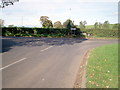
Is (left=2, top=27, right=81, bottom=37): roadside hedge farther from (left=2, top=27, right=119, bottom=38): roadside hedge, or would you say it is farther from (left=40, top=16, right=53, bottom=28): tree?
(left=40, top=16, right=53, bottom=28): tree

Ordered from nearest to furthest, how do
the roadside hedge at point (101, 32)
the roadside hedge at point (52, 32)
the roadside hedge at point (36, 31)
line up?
the roadside hedge at point (101, 32) → the roadside hedge at point (52, 32) → the roadside hedge at point (36, 31)

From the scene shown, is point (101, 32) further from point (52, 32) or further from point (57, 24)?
point (57, 24)

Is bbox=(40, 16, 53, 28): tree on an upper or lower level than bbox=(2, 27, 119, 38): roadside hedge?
upper

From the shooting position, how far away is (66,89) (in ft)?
19.5

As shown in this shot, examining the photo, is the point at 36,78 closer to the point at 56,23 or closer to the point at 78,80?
the point at 78,80

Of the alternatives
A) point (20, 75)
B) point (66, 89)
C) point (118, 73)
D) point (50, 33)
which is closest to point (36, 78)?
point (20, 75)

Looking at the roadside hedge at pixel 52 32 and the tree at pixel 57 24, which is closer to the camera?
the roadside hedge at pixel 52 32

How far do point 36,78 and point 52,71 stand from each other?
1.39 meters

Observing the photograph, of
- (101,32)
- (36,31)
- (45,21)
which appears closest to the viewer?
(101,32)

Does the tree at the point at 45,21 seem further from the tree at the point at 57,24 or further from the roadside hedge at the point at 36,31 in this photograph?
the roadside hedge at the point at 36,31

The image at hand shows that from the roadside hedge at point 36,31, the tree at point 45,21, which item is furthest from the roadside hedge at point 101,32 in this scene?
the tree at point 45,21

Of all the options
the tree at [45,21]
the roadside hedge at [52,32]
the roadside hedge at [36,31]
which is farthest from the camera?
the tree at [45,21]

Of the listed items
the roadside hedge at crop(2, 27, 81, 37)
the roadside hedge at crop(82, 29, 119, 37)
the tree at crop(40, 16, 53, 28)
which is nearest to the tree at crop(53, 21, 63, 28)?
the tree at crop(40, 16, 53, 28)

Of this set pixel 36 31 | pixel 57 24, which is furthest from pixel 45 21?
pixel 36 31
